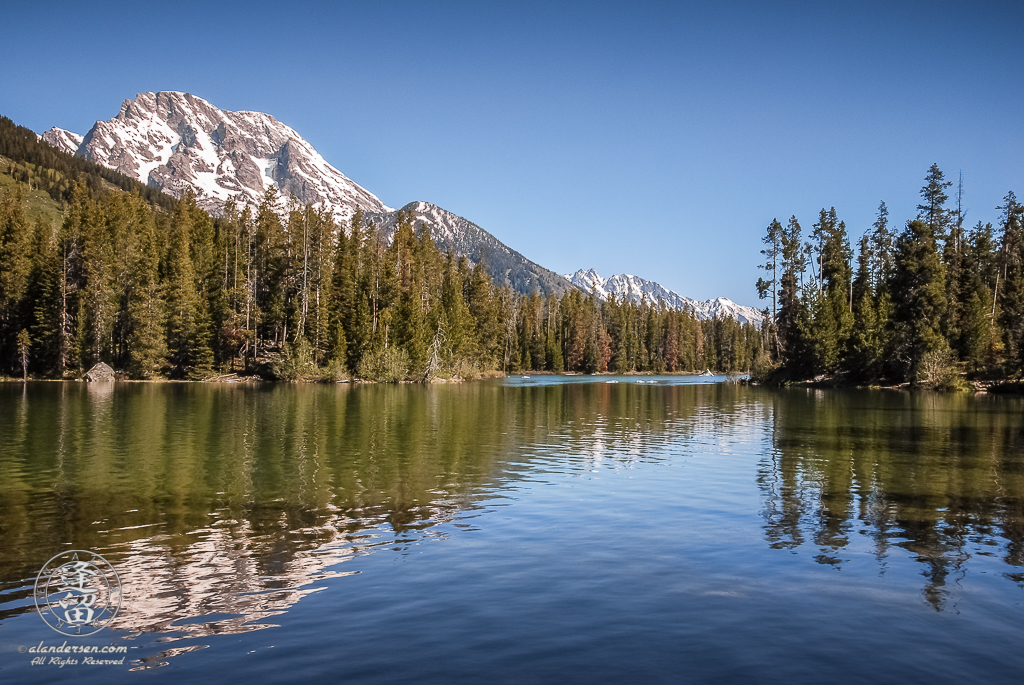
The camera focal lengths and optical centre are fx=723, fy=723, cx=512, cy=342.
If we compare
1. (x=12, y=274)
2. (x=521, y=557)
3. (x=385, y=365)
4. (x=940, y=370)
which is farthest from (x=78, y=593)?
(x=12, y=274)

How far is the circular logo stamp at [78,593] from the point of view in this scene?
10.0 metres

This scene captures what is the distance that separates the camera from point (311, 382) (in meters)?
88.1

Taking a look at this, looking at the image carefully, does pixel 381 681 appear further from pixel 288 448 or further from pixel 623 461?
pixel 288 448

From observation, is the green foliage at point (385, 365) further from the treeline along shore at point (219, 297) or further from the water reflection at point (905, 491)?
the water reflection at point (905, 491)

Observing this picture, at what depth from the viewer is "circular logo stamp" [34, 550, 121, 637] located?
10016 millimetres

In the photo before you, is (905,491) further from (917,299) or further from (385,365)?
(385,365)

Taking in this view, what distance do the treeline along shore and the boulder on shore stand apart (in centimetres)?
315

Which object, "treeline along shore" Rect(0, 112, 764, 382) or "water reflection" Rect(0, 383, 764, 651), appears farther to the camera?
"treeline along shore" Rect(0, 112, 764, 382)

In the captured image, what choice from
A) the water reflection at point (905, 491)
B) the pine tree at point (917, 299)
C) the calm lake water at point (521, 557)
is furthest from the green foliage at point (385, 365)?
the calm lake water at point (521, 557)

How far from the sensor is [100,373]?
80.2 m

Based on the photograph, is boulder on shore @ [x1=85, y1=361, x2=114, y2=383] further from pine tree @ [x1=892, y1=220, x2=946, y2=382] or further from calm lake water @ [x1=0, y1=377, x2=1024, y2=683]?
pine tree @ [x1=892, y1=220, x2=946, y2=382]

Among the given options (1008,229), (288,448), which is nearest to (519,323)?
(1008,229)

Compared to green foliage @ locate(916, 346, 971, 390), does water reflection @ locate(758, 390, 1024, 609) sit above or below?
below

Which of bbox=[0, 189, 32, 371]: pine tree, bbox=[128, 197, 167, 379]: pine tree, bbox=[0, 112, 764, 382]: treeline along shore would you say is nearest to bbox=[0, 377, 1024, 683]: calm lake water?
bbox=[128, 197, 167, 379]: pine tree
